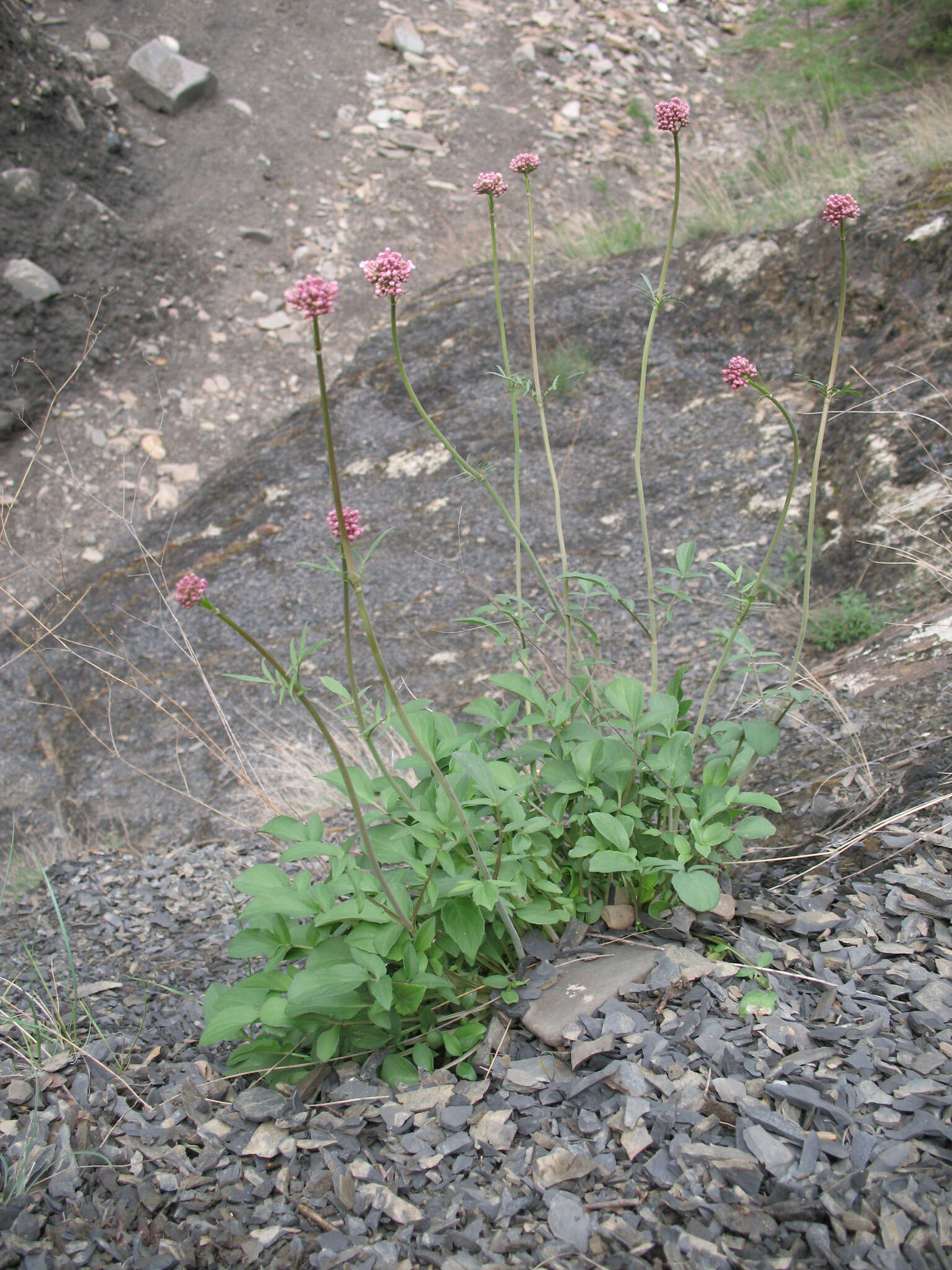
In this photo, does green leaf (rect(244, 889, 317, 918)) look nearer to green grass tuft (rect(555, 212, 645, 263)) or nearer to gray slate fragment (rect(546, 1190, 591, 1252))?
gray slate fragment (rect(546, 1190, 591, 1252))

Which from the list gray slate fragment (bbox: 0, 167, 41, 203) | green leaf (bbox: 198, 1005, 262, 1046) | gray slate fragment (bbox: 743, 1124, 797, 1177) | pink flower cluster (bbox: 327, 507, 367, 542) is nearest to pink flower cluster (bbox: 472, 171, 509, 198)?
pink flower cluster (bbox: 327, 507, 367, 542)

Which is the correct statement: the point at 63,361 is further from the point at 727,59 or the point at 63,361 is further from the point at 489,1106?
the point at 727,59

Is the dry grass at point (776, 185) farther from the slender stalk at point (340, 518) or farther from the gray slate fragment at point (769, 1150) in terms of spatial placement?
the gray slate fragment at point (769, 1150)

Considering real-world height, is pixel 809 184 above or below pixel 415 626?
above

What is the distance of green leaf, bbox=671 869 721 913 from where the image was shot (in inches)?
60.9

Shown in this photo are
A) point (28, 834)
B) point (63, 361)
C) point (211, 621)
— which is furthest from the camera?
point (63, 361)

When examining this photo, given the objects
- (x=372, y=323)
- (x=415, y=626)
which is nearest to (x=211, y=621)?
(x=415, y=626)

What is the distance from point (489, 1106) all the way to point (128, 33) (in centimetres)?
1086

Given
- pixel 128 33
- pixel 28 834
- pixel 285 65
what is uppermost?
pixel 128 33

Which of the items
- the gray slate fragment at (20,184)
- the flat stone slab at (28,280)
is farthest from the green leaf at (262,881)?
the gray slate fragment at (20,184)

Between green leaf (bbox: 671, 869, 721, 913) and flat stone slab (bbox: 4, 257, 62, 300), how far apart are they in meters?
7.27

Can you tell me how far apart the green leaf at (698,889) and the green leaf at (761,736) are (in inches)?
12.0

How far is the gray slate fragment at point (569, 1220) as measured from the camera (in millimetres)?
1257

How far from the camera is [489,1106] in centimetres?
154
